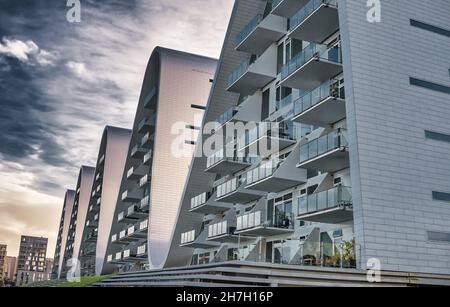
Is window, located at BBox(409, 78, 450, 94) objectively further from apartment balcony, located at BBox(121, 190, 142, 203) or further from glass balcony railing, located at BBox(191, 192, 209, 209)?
apartment balcony, located at BBox(121, 190, 142, 203)

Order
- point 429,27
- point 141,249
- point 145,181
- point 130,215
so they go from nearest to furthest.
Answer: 1. point 429,27
2. point 141,249
3. point 145,181
4. point 130,215

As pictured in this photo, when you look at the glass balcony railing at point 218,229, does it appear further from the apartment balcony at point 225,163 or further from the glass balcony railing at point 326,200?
the glass balcony railing at point 326,200

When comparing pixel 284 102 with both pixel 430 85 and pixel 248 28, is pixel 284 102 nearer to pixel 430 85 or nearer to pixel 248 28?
pixel 248 28

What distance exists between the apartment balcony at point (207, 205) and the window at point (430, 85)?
1656 centimetres

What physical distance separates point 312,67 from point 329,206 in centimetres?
732

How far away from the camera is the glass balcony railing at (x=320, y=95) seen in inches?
906

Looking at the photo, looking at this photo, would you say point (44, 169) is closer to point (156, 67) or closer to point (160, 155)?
Answer: point (160, 155)

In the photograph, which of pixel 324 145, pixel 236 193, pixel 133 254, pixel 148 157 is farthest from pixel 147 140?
pixel 324 145

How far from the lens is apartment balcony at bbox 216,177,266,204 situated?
104ft

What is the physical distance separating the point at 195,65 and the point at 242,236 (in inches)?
942

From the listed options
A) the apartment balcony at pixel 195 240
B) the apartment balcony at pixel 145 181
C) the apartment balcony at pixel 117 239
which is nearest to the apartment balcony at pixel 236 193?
the apartment balcony at pixel 195 240

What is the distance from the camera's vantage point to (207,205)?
37062mm

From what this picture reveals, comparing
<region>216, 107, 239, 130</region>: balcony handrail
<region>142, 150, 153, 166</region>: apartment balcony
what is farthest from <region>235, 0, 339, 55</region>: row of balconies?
<region>142, 150, 153, 166</region>: apartment balcony

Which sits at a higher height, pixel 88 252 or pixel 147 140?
pixel 147 140
